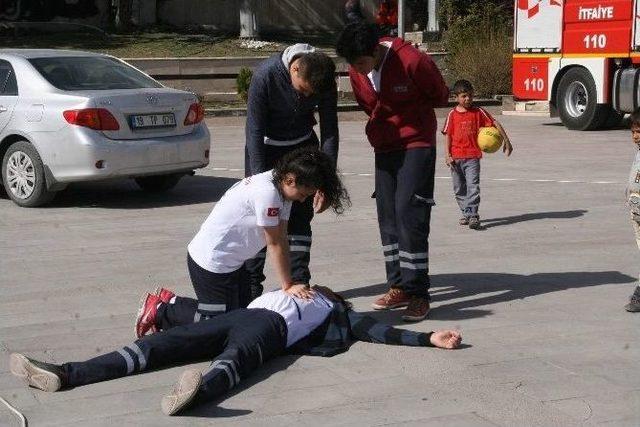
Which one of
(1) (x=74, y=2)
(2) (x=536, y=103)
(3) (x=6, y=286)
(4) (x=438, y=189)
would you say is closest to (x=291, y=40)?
(1) (x=74, y=2)

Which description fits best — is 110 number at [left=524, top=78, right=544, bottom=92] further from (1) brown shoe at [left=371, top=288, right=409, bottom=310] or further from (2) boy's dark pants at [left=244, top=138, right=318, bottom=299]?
(2) boy's dark pants at [left=244, top=138, right=318, bottom=299]

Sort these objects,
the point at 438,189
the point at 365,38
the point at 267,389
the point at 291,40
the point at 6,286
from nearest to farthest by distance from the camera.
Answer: the point at 267,389 → the point at 365,38 → the point at 6,286 → the point at 438,189 → the point at 291,40

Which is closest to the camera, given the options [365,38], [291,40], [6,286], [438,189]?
[365,38]

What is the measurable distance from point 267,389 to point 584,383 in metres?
1.50

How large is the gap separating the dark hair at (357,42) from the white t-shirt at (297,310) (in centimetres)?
148

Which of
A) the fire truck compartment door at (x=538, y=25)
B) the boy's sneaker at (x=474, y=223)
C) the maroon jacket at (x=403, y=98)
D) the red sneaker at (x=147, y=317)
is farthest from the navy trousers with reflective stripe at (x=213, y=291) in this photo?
the fire truck compartment door at (x=538, y=25)

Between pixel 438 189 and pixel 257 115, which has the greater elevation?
pixel 257 115

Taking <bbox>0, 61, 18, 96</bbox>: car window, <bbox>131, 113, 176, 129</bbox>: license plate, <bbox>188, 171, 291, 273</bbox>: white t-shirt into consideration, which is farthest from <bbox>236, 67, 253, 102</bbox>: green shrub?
<bbox>188, 171, 291, 273</bbox>: white t-shirt

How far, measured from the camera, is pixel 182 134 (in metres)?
12.2

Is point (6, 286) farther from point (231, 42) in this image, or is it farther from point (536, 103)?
point (231, 42)

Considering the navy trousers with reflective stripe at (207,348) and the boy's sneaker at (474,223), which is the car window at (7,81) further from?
the navy trousers with reflective stripe at (207,348)

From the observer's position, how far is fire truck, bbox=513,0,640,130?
1948 cm

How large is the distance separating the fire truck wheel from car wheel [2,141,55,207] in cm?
1104

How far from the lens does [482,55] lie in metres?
26.1
